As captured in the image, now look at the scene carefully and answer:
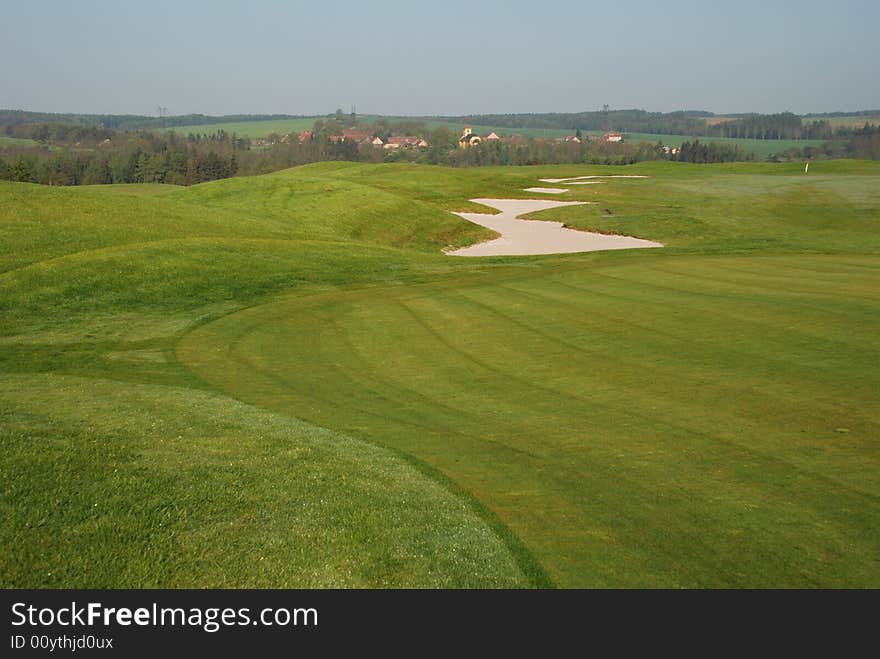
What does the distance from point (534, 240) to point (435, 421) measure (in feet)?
126

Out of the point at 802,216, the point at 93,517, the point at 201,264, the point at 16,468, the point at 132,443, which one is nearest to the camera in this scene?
the point at 93,517

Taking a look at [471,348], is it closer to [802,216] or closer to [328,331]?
[328,331]

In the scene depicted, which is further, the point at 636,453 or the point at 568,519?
the point at 636,453

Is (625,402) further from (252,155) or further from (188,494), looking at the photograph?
(252,155)

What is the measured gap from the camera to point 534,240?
5016 cm

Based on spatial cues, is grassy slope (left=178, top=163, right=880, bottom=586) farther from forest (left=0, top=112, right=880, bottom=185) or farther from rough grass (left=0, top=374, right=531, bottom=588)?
forest (left=0, top=112, right=880, bottom=185)

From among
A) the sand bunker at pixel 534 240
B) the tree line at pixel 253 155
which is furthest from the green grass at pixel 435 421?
the tree line at pixel 253 155

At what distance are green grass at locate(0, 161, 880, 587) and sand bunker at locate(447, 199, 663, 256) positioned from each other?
15187 millimetres

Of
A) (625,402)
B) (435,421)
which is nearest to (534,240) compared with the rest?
(625,402)

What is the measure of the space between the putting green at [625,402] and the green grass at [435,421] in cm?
6
